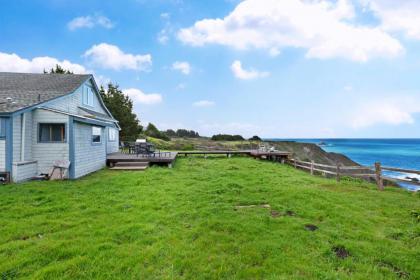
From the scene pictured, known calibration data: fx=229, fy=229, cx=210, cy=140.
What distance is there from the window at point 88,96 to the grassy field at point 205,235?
348 inches

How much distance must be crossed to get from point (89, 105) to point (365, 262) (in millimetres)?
16591

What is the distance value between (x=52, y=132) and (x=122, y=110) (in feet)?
59.3

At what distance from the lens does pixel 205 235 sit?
418 centimetres

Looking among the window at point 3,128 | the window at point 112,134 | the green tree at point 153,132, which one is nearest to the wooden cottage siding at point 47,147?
the window at point 3,128

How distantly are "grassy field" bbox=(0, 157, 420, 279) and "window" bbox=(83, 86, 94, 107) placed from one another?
885cm

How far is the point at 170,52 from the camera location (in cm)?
2147

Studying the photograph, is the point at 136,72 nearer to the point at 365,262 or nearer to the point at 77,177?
the point at 77,177

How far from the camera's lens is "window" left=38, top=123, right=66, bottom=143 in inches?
394

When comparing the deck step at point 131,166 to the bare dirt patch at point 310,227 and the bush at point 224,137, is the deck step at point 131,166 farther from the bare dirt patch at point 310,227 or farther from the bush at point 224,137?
the bush at point 224,137

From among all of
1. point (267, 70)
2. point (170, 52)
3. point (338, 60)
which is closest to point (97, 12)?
point (170, 52)

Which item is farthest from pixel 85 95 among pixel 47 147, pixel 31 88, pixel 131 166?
pixel 47 147

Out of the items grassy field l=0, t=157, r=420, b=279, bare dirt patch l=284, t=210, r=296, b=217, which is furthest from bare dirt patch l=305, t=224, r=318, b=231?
bare dirt patch l=284, t=210, r=296, b=217

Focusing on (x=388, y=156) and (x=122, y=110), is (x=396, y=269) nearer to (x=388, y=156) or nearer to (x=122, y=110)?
(x=122, y=110)

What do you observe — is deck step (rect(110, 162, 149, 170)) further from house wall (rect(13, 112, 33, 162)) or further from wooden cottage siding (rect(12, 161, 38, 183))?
house wall (rect(13, 112, 33, 162))
